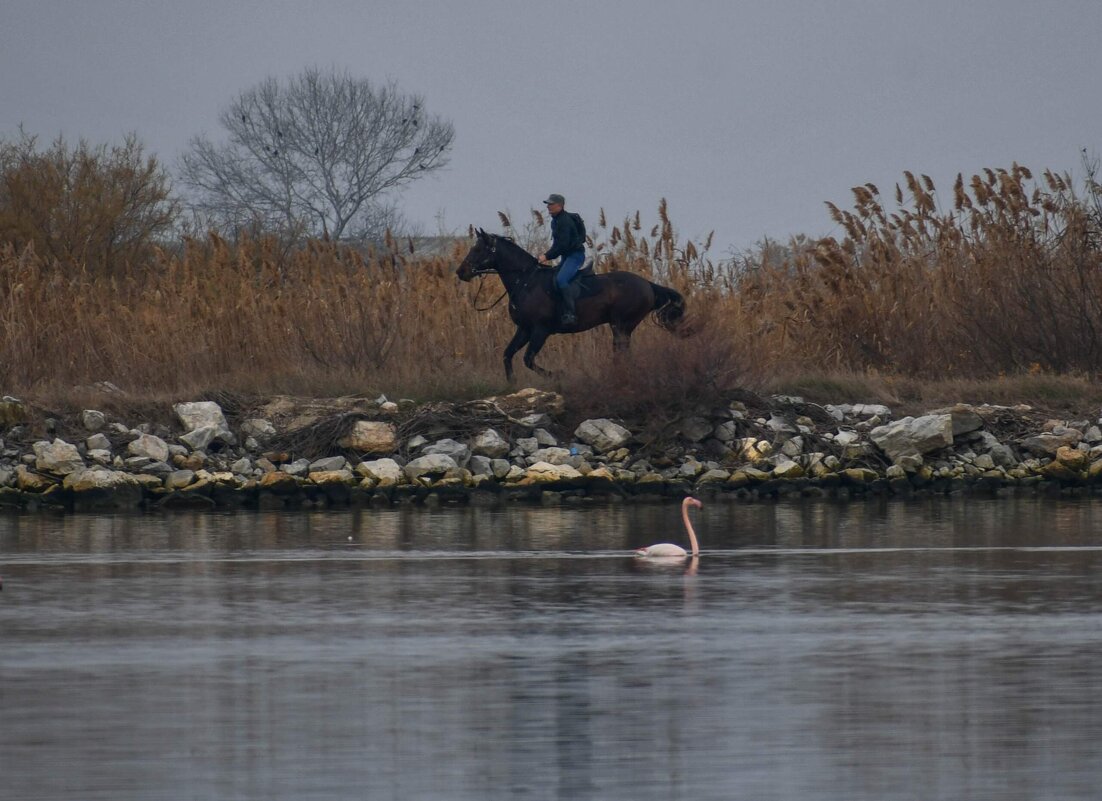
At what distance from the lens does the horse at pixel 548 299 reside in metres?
27.8

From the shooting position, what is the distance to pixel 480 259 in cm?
2808

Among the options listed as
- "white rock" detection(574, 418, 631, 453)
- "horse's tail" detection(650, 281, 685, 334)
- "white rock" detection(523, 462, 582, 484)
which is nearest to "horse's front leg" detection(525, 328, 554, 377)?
"horse's tail" detection(650, 281, 685, 334)

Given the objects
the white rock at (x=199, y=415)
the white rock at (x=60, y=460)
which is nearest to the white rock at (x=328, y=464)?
the white rock at (x=199, y=415)

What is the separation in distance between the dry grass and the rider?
0.94 meters

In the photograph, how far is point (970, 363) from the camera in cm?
3020

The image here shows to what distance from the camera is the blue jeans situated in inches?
1088

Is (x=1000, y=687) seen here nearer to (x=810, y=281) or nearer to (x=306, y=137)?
(x=810, y=281)

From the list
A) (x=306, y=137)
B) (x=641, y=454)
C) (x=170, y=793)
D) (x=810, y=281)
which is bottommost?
(x=170, y=793)

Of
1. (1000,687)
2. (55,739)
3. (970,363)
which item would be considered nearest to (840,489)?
(970,363)

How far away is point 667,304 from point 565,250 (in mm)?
1772

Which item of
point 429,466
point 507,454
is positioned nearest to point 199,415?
point 429,466

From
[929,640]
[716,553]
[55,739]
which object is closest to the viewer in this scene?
[55,739]

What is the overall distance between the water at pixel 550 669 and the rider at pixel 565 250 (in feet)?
33.3

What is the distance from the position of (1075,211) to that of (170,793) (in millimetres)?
24831
